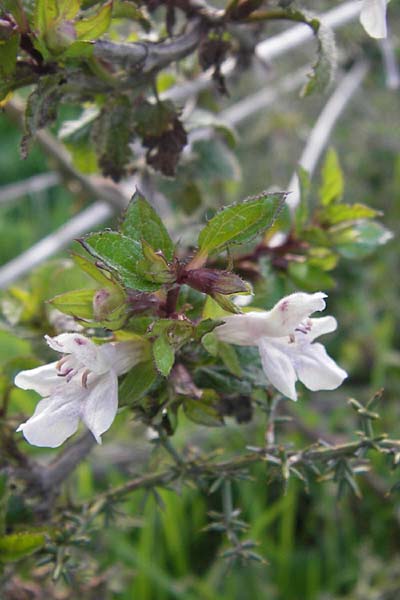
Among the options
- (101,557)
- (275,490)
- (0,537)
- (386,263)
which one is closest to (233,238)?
(0,537)

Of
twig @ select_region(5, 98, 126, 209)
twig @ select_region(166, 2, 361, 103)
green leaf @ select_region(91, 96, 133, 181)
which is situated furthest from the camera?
twig @ select_region(5, 98, 126, 209)

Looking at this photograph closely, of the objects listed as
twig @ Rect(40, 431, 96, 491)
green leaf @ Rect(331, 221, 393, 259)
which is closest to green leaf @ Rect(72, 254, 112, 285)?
twig @ Rect(40, 431, 96, 491)

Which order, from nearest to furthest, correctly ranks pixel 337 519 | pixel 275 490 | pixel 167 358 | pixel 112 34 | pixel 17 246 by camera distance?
pixel 167 358, pixel 112 34, pixel 337 519, pixel 275 490, pixel 17 246

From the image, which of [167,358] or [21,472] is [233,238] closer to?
[167,358]

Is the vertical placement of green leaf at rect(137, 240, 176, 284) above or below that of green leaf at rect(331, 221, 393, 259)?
above

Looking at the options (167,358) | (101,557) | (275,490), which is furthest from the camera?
(275,490)

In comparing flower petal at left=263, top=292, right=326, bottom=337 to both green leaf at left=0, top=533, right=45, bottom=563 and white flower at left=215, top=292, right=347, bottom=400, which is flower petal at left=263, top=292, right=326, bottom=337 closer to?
white flower at left=215, top=292, right=347, bottom=400
